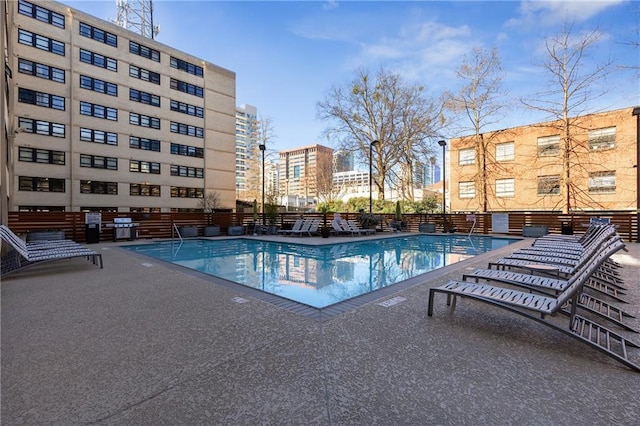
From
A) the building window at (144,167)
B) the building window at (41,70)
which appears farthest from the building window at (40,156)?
the building window at (41,70)

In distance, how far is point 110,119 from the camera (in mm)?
25891

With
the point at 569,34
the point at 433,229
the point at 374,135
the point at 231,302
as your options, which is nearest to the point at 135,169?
the point at 374,135

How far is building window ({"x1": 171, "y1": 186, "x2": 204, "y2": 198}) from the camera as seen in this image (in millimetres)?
29672

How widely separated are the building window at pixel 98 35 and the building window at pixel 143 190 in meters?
11.9

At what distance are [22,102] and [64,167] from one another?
15.8ft

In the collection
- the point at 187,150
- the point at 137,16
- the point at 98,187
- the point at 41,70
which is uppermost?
the point at 137,16

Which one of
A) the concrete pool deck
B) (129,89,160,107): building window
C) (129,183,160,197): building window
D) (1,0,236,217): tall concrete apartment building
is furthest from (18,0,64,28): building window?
the concrete pool deck

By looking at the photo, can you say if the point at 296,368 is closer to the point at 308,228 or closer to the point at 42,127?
the point at 308,228

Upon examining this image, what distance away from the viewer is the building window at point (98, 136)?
964 inches

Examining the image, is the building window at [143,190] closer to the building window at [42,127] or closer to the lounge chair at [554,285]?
the building window at [42,127]

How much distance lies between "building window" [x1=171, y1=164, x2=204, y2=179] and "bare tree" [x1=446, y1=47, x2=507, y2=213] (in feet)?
77.4

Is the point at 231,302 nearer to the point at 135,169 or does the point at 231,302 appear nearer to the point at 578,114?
the point at 578,114

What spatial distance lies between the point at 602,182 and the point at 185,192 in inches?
1339

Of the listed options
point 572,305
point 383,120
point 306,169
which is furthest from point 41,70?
point 306,169
